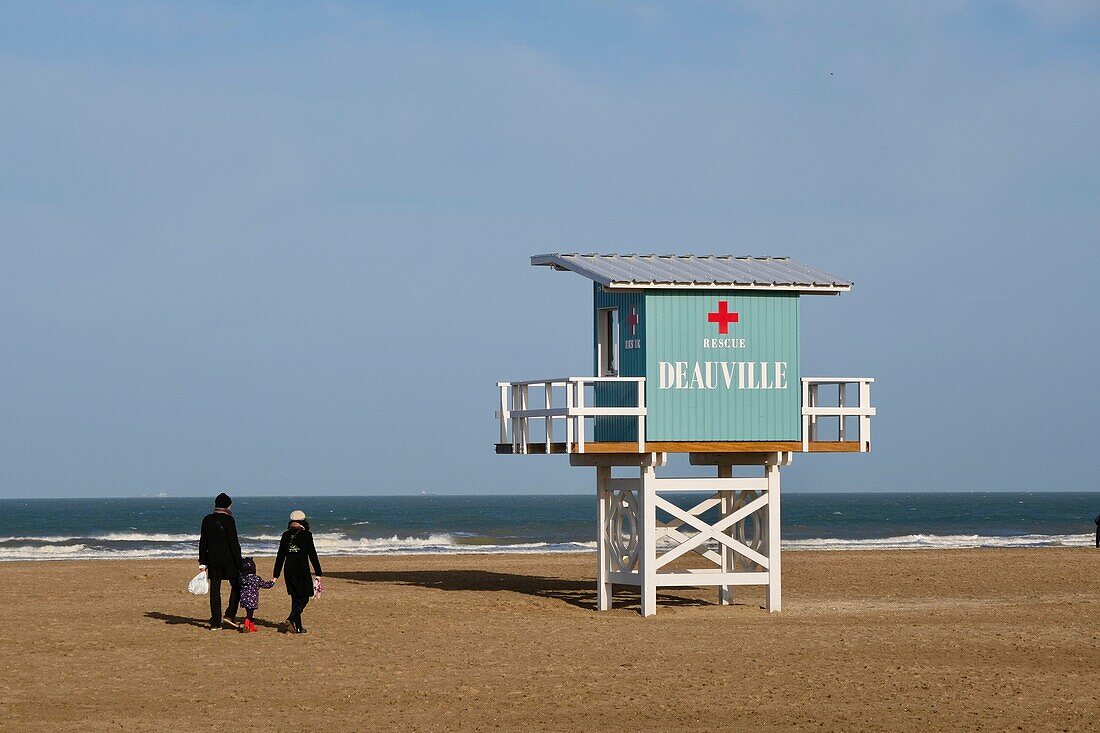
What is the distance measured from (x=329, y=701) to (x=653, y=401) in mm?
8719

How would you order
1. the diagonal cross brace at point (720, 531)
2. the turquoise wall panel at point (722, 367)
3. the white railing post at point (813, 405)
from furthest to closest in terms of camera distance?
the white railing post at point (813, 405), the diagonal cross brace at point (720, 531), the turquoise wall panel at point (722, 367)

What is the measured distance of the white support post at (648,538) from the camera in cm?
2178

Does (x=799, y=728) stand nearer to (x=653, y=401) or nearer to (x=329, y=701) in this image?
(x=329, y=701)

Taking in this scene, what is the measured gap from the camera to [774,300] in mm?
22109

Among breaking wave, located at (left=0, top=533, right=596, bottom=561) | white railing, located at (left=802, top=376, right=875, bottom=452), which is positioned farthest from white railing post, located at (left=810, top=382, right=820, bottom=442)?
breaking wave, located at (left=0, top=533, right=596, bottom=561)

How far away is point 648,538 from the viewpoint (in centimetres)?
2178

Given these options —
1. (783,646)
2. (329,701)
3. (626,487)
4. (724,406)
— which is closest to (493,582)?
(626,487)

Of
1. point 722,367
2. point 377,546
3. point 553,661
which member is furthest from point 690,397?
point 377,546

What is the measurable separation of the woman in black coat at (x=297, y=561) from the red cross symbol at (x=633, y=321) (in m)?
5.73

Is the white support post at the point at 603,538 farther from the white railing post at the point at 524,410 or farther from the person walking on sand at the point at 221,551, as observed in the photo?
the person walking on sand at the point at 221,551

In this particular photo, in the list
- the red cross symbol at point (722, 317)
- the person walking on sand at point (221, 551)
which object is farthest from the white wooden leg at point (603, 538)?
the person walking on sand at point (221, 551)

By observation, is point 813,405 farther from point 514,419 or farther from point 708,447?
point 514,419

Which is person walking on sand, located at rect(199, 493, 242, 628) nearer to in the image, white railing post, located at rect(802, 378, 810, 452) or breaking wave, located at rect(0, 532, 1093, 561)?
white railing post, located at rect(802, 378, 810, 452)

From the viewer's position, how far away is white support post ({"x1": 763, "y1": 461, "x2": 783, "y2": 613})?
73.8 feet
